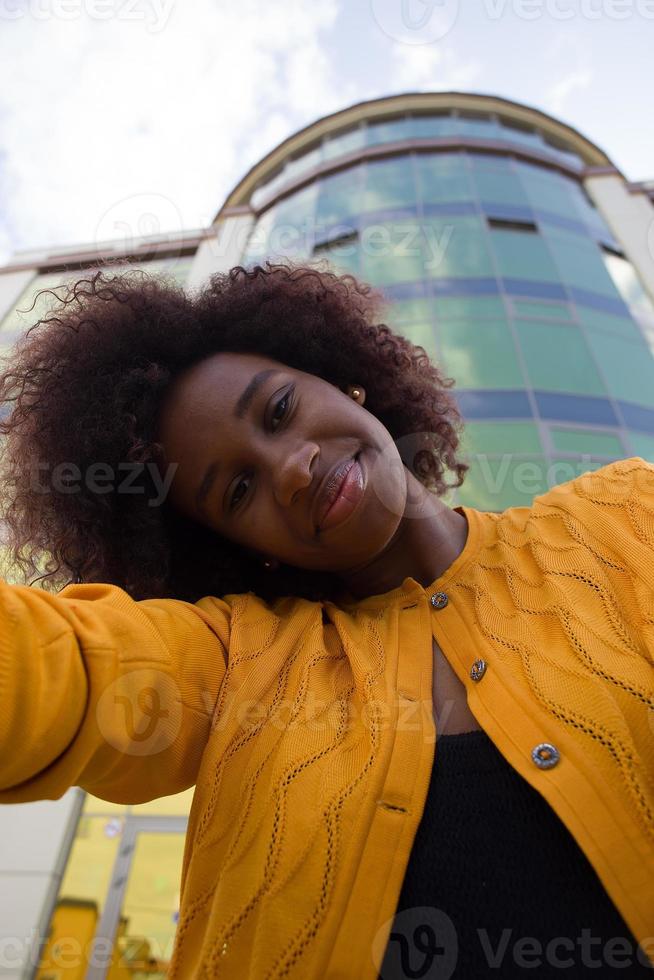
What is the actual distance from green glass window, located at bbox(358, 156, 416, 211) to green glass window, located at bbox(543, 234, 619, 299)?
2554mm

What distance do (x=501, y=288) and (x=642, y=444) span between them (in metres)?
3.10

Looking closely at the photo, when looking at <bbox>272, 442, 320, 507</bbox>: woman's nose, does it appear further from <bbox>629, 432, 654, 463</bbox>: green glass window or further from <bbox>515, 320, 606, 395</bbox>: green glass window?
<bbox>515, 320, 606, 395</bbox>: green glass window

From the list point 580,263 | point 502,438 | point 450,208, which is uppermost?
point 450,208

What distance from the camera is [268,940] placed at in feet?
2.94

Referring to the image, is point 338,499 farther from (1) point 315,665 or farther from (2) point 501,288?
(2) point 501,288

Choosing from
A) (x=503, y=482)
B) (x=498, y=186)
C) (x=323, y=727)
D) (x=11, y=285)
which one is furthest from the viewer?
(x=11, y=285)

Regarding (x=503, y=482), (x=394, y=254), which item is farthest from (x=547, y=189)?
(x=503, y=482)

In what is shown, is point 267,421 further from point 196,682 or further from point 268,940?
point 268,940

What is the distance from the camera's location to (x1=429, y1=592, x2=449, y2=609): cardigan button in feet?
4.58

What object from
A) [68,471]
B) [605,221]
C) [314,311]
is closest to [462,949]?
[68,471]

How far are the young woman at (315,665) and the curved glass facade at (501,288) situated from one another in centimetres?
349

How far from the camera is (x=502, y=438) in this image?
627 cm

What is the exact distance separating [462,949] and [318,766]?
1.14ft

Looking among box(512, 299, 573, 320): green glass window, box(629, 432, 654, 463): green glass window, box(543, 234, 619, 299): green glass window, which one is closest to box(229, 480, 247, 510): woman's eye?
box(629, 432, 654, 463): green glass window
